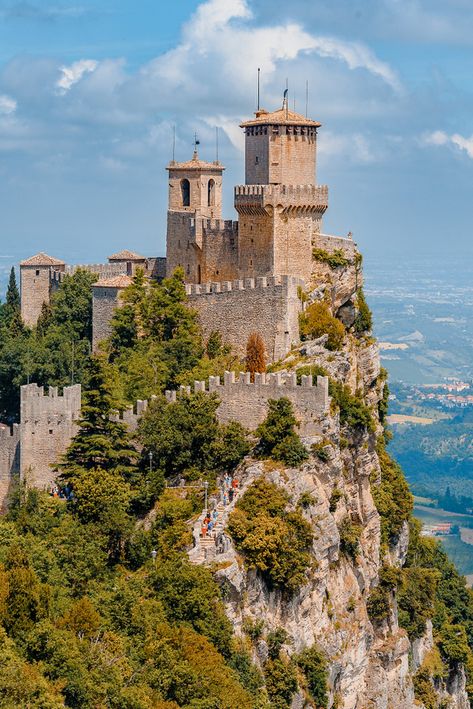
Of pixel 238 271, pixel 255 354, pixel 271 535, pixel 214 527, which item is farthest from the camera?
pixel 238 271

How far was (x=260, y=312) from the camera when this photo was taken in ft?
204

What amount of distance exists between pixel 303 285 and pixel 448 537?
115975 mm

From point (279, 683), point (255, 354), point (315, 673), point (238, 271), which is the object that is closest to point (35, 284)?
point (238, 271)

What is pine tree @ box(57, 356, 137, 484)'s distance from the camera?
54906 millimetres

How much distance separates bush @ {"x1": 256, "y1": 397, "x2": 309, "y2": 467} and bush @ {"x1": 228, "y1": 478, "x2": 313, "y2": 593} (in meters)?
1.52

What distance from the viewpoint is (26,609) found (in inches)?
1681

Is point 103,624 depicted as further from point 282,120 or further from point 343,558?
point 282,120

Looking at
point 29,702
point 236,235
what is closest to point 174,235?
point 236,235

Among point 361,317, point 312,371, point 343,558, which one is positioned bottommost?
point 343,558

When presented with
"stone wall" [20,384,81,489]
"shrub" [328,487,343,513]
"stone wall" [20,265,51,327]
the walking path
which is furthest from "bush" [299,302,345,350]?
"stone wall" [20,265,51,327]

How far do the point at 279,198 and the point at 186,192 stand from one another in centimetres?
575

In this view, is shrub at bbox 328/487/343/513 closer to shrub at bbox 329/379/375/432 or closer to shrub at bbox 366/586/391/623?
shrub at bbox 329/379/375/432

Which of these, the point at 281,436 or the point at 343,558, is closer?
the point at 281,436

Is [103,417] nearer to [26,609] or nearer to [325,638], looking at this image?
[325,638]
